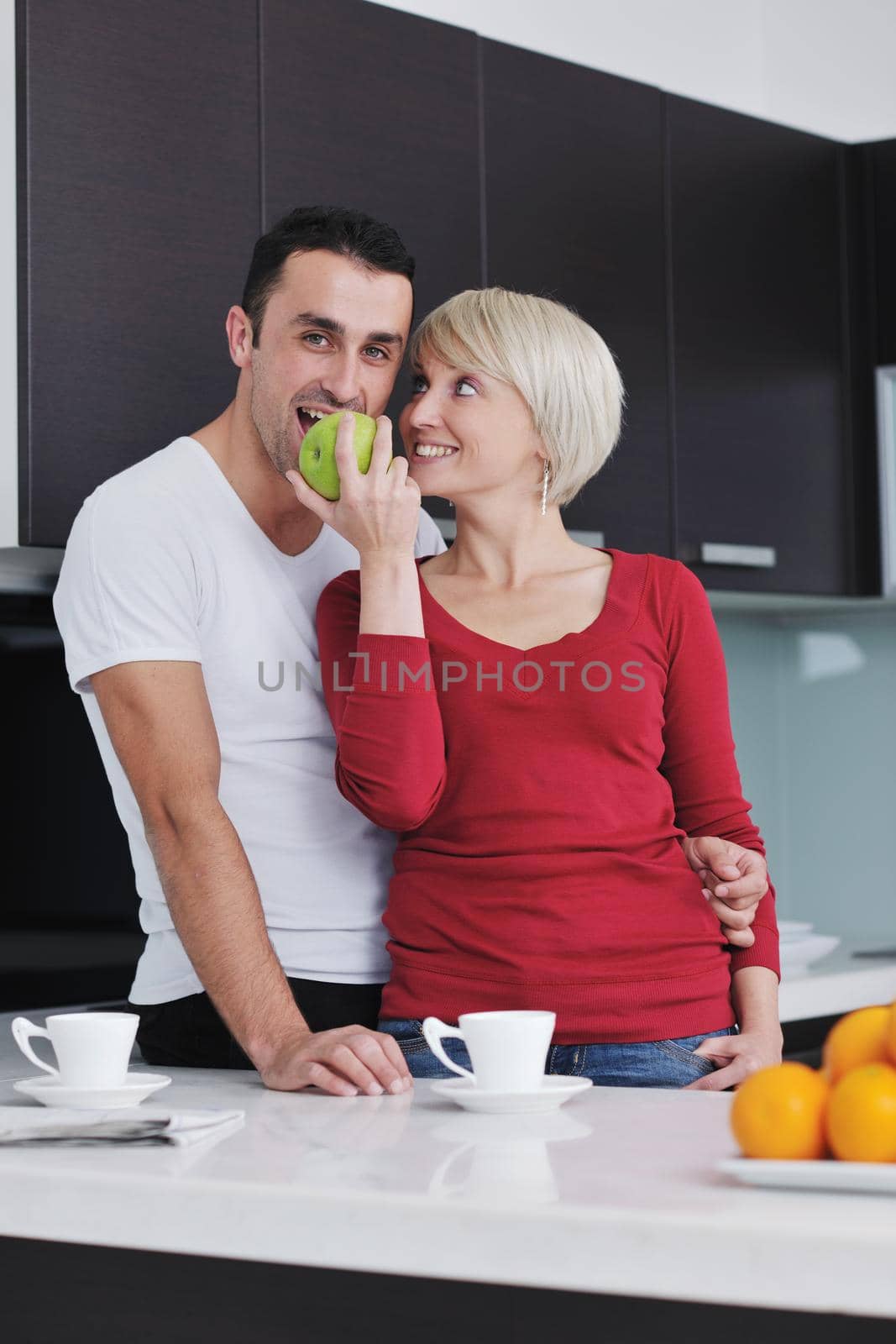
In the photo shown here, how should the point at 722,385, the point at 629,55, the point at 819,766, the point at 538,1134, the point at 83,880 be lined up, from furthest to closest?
the point at 819,766
the point at 629,55
the point at 722,385
the point at 83,880
the point at 538,1134

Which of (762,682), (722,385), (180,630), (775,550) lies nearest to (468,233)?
(722,385)

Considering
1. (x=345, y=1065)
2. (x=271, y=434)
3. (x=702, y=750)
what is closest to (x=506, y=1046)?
(x=345, y=1065)

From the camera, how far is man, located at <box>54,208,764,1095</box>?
4.81ft

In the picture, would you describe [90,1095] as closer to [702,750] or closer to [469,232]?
[702,750]

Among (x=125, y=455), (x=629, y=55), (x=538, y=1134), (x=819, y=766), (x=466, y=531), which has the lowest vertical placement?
(x=538, y=1134)

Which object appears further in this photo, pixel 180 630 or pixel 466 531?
pixel 466 531

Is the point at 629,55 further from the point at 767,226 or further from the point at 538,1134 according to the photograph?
the point at 538,1134

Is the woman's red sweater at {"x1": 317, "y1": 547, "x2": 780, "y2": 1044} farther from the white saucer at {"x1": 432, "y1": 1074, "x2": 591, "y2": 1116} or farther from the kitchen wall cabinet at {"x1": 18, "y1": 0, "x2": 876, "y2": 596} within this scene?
the kitchen wall cabinet at {"x1": 18, "y1": 0, "x2": 876, "y2": 596}

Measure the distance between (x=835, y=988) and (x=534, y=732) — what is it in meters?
1.28

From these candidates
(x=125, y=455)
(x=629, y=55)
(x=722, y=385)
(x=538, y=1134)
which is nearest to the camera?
(x=538, y=1134)

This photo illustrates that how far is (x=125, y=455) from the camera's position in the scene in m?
2.00

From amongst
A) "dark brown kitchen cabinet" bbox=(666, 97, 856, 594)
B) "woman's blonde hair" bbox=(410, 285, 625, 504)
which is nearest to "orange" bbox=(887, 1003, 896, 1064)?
"woman's blonde hair" bbox=(410, 285, 625, 504)

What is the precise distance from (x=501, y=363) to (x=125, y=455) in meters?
0.59

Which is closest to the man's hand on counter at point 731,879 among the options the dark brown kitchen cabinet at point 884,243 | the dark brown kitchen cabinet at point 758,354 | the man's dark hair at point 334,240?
the man's dark hair at point 334,240
